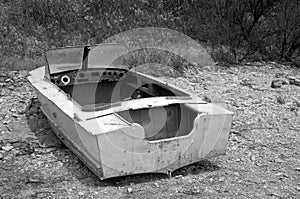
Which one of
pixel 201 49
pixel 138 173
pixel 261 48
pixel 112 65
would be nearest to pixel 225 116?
pixel 138 173

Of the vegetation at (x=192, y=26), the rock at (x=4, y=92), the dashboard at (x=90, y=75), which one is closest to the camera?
the dashboard at (x=90, y=75)

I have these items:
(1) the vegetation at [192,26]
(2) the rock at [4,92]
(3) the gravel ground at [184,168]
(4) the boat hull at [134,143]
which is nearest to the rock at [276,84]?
(3) the gravel ground at [184,168]

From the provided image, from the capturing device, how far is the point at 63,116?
471 cm

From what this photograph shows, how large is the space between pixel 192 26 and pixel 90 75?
6404 millimetres

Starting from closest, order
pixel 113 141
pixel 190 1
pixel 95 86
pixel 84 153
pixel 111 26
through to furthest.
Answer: pixel 113 141, pixel 84 153, pixel 95 86, pixel 111 26, pixel 190 1

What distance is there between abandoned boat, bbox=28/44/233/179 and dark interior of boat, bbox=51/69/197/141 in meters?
0.01

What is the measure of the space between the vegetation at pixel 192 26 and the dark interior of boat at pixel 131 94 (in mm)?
3592

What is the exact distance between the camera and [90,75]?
20.3 feet

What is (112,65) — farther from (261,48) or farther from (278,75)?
(261,48)

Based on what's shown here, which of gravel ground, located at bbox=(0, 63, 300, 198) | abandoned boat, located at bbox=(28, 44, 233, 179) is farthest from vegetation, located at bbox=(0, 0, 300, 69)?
abandoned boat, located at bbox=(28, 44, 233, 179)

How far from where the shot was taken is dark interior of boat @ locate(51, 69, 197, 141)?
4.75 m

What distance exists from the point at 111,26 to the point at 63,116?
7546 mm

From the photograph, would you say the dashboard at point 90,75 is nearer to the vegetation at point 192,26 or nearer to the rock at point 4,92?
the rock at point 4,92

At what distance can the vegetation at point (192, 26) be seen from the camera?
10609 millimetres
